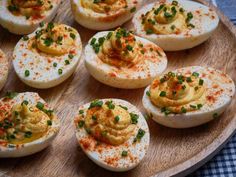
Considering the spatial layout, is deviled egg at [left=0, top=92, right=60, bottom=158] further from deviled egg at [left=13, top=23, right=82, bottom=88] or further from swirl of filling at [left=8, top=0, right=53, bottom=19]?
swirl of filling at [left=8, top=0, right=53, bottom=19]

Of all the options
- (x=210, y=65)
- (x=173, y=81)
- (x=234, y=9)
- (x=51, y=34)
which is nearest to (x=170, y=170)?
(x=173, y=81)

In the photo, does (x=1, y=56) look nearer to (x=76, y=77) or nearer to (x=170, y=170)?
(x=76, y=77)

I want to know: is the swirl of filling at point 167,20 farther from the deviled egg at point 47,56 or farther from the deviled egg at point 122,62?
the deviled egg at point 47,56

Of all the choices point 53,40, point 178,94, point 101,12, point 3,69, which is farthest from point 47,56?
point 178,94

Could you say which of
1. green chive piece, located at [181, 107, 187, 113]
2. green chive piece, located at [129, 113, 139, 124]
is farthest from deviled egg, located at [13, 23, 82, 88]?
green chive piece, located at [181, 107, 187, 113]

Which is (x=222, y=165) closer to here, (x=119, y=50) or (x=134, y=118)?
(x=134, y=118)

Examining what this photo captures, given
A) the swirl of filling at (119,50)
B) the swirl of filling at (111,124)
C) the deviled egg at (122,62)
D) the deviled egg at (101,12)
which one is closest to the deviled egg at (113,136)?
the swirl of filling at (111,124)
